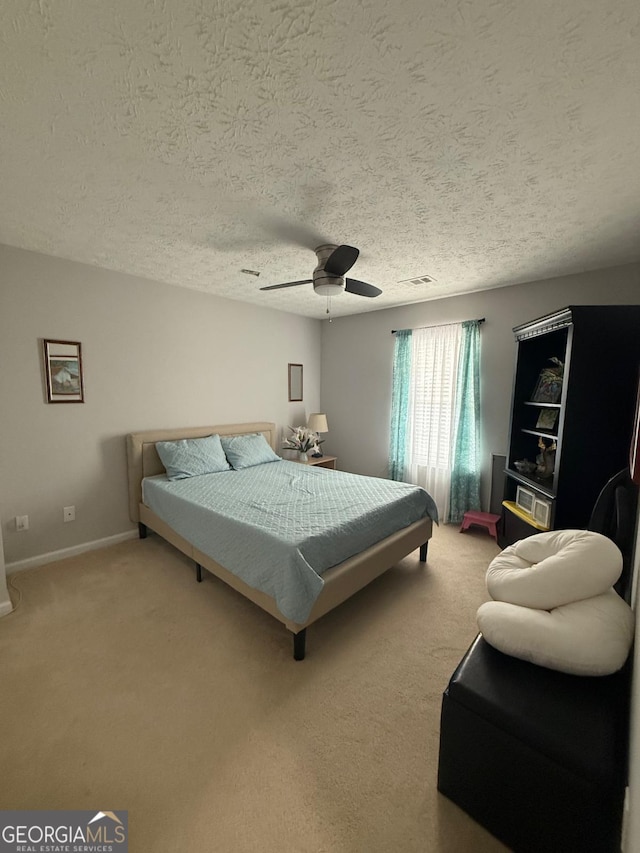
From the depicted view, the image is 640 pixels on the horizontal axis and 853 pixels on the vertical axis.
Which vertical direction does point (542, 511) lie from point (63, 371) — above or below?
below

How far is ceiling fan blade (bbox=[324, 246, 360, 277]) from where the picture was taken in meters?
2.06

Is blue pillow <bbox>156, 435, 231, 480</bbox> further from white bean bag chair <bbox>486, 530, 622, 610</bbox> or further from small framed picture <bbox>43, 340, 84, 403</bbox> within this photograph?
white bean bag chair <bbox>486, 530, 622, 610</bbox>

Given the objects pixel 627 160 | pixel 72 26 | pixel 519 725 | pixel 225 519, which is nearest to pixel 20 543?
pixel 225 519

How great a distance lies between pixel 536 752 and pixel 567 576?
22.0 inches

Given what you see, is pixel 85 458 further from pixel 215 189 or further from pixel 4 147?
pixel 215 189

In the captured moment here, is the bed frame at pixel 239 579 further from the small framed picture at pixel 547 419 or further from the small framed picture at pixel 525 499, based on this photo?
the small framed picture at pixel 547 419

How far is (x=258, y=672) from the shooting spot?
1785 mm

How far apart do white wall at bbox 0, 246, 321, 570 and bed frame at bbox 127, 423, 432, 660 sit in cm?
14

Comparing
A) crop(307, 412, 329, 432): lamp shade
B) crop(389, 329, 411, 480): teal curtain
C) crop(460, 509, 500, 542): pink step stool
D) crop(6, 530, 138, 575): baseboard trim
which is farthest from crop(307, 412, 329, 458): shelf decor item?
crop(6, 530, 138, 575): baseboard trim

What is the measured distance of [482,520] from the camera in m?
3.38

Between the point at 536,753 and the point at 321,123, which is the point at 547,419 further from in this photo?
the point at 321,123

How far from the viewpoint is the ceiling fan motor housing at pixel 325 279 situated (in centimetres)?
233

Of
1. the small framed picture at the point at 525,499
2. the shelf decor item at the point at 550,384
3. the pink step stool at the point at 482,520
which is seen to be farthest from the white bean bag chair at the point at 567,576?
the pink step stool at the point at 482,520

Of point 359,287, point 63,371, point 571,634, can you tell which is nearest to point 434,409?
point 359,287
